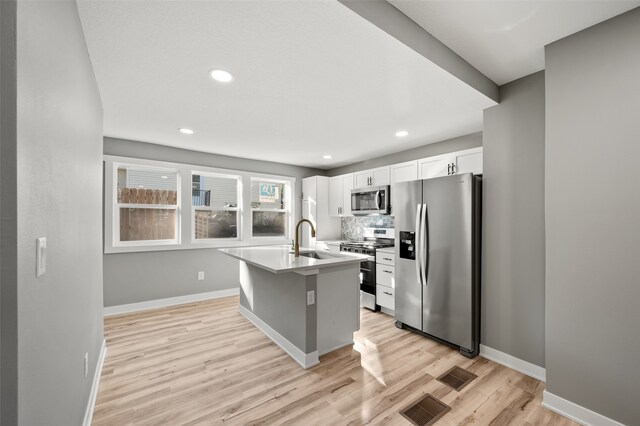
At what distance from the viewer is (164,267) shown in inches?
161

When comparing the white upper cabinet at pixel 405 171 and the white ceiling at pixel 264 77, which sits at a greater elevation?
the white ceiling at pixel 264 77

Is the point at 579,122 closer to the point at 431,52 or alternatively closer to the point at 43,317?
the point at 431,52

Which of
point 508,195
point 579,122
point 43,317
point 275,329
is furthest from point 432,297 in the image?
point 43,317

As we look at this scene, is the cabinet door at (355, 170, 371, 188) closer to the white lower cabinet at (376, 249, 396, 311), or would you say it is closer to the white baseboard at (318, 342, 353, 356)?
the white lower cabinet at (376, 249, 396, 311)

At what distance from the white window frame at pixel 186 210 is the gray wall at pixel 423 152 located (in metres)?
1.43

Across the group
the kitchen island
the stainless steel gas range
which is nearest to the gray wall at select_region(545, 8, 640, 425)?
the kitchen island

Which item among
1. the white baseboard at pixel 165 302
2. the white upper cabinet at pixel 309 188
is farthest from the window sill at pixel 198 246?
the white upper cabinet at pixel 309 188

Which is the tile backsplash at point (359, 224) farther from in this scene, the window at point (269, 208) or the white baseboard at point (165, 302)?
the white baseboard at point (165, 302)

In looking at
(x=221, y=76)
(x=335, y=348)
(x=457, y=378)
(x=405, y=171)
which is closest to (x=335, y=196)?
(x=405, y=171)

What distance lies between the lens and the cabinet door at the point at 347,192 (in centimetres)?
501

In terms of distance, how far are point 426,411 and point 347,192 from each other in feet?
12.0

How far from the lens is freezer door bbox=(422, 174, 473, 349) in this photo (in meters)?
2.60

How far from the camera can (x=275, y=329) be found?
2.92m

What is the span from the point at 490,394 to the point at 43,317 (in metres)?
2.73
